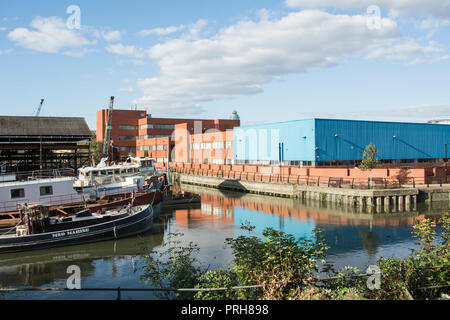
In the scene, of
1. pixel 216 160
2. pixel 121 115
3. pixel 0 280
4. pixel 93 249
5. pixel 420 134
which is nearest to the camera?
pixel 0 280

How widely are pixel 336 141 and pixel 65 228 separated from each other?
36308 millimetres

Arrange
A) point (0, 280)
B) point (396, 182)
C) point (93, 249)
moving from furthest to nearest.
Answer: point (396, 182), point (93, 249), point (0, 280)

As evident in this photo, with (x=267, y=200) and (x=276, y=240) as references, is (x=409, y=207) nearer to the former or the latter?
(x=267, y=200)

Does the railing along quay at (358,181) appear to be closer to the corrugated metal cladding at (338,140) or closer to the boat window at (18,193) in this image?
the corrugated metal cladding at (338,140)

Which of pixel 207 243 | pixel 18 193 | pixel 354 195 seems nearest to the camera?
pixel 207 243

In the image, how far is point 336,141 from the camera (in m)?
49.8

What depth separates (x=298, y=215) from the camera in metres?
34.7

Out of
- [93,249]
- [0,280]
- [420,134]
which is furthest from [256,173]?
[0,280]

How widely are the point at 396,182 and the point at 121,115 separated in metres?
76.4

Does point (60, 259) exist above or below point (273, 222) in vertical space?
below

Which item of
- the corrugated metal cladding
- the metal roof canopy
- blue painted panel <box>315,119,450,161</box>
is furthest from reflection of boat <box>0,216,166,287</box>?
the metal roof canopy

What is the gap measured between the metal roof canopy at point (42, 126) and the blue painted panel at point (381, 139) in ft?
111

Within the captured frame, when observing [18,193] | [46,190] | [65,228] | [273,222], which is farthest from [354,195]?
[18,193]

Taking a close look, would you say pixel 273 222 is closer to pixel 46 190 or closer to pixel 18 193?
pixel 46 190
